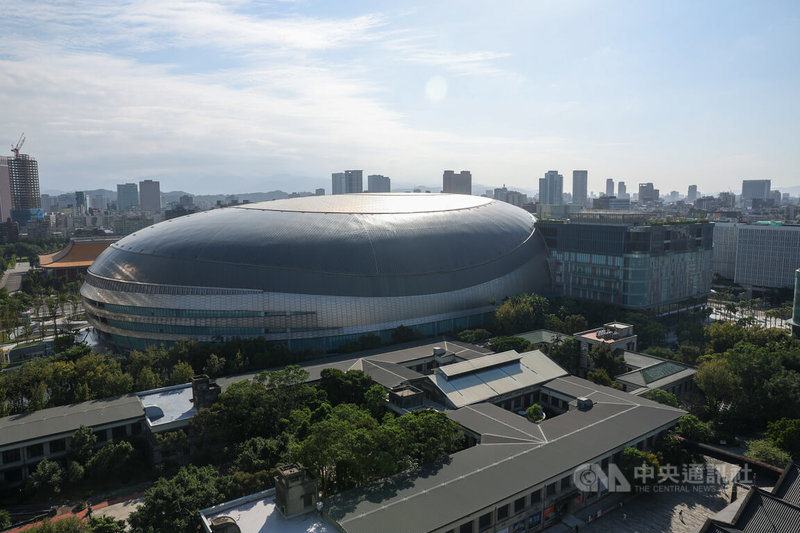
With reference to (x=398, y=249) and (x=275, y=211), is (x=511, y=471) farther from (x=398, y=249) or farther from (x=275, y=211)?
(x=275, y=211)

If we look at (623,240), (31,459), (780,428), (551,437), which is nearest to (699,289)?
(623,240)

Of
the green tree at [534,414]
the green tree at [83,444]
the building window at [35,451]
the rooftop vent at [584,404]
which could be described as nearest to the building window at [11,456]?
the building window at [35,451]

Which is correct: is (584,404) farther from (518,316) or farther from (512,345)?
(518,316)

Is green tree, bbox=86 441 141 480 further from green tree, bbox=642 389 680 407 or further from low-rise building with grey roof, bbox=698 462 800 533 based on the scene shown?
green tree, bbox=642 389 680 407

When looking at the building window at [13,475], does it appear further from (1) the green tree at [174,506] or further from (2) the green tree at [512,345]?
(2) the green tree at [512,345]

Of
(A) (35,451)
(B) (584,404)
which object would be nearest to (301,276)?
(A) (35,451)
